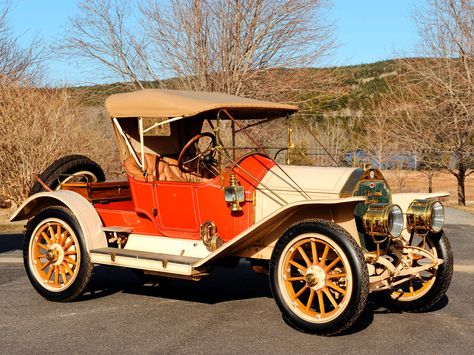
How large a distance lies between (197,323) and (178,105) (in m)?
1.96

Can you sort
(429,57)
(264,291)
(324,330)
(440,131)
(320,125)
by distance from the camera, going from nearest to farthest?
1. (324,330)
2. (264,291)
3. (429,57)
4. (440,131)
5. (320,125)

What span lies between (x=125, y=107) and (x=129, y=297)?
189cm

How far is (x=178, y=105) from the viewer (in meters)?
5.61

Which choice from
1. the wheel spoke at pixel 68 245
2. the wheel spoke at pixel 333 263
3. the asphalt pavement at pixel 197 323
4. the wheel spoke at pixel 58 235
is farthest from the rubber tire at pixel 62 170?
the wheel spoke at pixel 333 263

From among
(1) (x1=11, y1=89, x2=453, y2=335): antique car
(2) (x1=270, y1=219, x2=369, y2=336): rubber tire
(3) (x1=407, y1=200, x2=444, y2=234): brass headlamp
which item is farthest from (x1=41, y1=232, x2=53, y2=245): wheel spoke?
(3) (x1=407, y1=200, x2=444, y2=234): brass headlamp

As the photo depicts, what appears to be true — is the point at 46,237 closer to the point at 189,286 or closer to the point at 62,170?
the point at 62,170

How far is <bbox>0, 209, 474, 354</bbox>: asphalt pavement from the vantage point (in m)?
4.47

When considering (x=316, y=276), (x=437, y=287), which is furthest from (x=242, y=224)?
(x=437, y=287)

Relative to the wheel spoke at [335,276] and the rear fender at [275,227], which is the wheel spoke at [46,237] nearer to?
the rear fender at [275,227]

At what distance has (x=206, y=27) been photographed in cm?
1806

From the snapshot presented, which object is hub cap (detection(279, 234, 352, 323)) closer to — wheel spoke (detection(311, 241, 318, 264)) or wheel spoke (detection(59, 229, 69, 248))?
wheel spoke (detection(311, 241, 318, 264))

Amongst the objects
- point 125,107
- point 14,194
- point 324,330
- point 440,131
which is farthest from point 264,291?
point 440,131

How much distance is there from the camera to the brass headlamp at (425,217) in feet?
17.5

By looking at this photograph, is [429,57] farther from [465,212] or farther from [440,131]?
[465,212]
